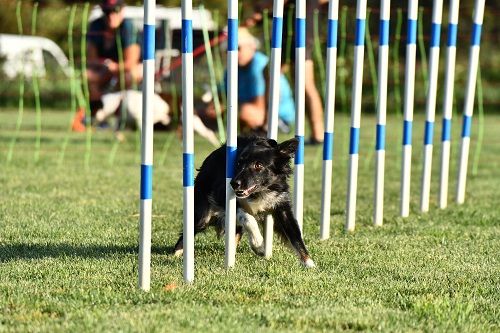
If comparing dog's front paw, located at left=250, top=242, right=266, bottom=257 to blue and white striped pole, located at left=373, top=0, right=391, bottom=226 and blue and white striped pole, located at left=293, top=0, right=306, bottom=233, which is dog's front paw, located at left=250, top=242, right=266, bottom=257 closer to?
blue and white striped pole, located at left=293, top=0, right=306, bottom=233

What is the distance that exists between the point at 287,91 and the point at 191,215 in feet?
32.1

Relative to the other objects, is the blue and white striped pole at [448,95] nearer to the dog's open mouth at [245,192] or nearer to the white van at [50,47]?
the dog's open mouth at [245,192]

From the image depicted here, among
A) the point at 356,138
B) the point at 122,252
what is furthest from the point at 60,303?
the point at 356,138

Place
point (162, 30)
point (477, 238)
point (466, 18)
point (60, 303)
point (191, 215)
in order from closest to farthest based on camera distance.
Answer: point (60, 303)
point (191, 215)
point (477, 238)
point (162, 30)
point (466, 18)

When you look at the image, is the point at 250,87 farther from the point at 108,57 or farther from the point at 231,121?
the point at 231,121

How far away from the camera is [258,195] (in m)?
5.64

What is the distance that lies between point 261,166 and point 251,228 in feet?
1.28

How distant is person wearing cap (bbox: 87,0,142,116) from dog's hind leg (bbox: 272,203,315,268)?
7282 mm

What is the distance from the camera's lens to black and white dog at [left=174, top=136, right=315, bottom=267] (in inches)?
218

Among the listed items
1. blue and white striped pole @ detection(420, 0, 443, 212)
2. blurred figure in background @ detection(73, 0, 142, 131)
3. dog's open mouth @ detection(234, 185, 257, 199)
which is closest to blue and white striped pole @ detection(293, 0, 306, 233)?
dog's open mouth @ detection(234, 185, 257, 199)

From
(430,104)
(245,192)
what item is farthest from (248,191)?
(430,104)

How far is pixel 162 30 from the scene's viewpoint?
50.9ft

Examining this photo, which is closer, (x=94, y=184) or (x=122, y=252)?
(x=122, y=252)

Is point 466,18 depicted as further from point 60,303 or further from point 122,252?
point 60,303
